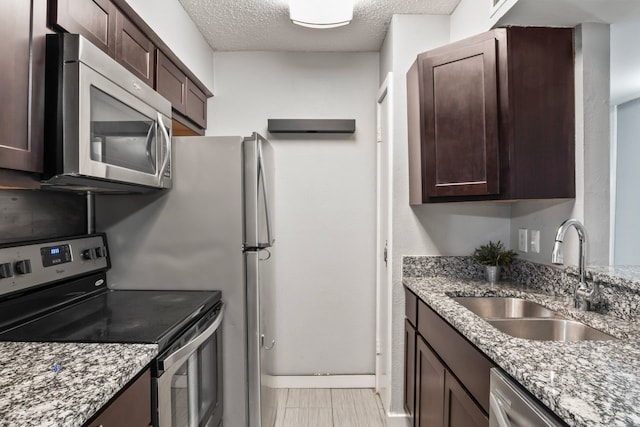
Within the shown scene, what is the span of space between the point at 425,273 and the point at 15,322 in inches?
73.9

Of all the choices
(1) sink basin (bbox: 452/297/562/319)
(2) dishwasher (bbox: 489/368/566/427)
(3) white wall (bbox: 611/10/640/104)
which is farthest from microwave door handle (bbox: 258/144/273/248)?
(3) white wall (bbox: 611/10/640/104)

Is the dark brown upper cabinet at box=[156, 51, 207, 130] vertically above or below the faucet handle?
above

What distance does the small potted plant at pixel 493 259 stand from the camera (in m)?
2.05

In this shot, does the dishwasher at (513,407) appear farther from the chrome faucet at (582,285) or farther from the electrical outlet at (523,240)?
the electrical outlet at (523,240)

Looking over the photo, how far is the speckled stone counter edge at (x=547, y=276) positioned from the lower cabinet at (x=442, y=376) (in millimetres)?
345

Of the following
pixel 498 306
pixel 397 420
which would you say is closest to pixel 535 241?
pixel 498 306

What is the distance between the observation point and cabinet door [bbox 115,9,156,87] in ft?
5.00

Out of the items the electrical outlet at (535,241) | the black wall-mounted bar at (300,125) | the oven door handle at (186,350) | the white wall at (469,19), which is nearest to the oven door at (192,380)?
the oven door handle at (186,350)

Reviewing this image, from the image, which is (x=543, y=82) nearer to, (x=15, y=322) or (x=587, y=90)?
(x=587, y=90)

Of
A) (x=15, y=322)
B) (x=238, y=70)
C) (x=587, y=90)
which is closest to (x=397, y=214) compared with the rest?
(x=587, y=90)

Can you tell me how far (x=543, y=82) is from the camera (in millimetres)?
1648

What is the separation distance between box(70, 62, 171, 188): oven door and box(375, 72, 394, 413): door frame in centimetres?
123

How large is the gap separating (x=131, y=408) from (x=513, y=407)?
0.96 m

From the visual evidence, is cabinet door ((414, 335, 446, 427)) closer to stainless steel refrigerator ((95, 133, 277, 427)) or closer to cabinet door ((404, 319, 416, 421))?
cabinet door ((404, 319, 416, 421))
